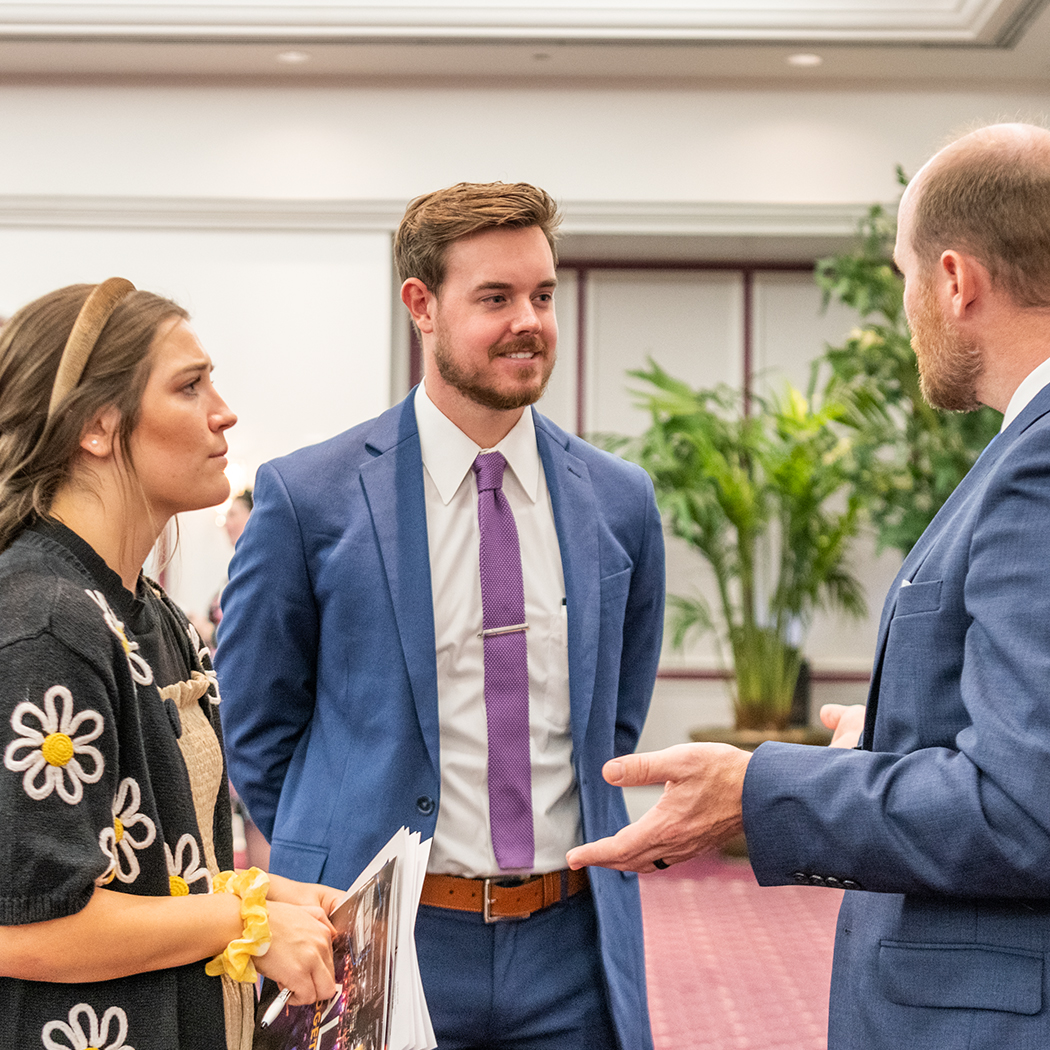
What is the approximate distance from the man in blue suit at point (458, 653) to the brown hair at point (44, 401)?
60 cm

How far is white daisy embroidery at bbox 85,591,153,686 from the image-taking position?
1179 millimetres

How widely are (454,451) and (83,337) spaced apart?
0.75 meters

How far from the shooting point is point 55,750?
107cm

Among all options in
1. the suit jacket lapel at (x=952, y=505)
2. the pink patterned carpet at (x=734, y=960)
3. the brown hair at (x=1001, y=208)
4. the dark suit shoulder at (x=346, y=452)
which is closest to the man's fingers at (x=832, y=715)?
the suit jacket lapel at (x=952, y=505)

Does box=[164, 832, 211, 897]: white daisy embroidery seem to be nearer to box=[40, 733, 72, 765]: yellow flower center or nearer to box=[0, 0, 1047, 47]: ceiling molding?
box=[40, 733, 72, 765]: yellow flower center

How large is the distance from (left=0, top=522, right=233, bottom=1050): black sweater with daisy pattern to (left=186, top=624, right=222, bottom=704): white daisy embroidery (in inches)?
5.4

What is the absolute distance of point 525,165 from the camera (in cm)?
608

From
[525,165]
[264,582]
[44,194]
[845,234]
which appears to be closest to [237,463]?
[44,194]

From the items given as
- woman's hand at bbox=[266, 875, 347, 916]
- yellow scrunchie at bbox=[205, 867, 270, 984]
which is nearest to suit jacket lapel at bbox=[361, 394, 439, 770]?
woman's hand at bbox=[266, 875, 347, 916]

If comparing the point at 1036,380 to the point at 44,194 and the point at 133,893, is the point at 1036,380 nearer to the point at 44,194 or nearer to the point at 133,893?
the point at 133,893

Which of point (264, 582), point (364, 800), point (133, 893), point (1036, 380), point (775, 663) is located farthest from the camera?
point (775, 663)

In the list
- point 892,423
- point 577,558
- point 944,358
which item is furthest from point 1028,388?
point 892,423

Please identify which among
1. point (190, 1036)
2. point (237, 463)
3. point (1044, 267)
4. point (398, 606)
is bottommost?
point (190, 1036)

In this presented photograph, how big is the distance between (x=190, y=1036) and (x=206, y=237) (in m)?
5.61
